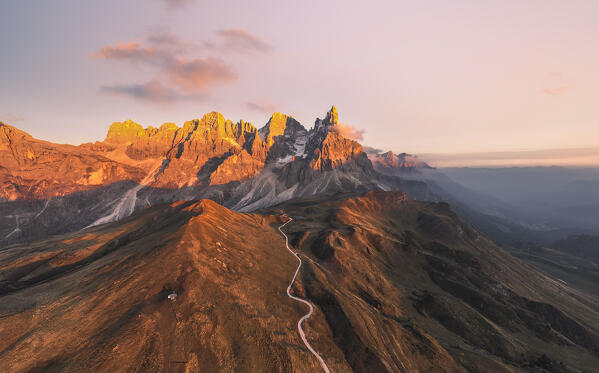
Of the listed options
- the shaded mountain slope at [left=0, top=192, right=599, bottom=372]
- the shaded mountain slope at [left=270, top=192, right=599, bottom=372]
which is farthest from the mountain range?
the shaded mountain slope at [left=270, top=192, right=599, bottom=372]

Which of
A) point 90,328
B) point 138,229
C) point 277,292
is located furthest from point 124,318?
point 138,229

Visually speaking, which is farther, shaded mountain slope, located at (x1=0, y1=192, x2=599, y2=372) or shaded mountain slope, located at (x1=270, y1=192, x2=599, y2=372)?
shaded mountain slope, located at (x1=270, y1=192, x2=599, y2=372)

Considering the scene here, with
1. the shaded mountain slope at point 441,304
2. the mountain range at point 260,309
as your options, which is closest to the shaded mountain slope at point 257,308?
the mountain range at point 260,309

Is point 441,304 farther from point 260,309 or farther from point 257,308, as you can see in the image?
point 257,308

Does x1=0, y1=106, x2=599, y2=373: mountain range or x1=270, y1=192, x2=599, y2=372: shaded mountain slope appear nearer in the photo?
x1=0, y1=106, x2=599, y2=373: mountain range

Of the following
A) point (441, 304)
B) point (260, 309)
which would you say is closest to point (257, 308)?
point (260, 309)

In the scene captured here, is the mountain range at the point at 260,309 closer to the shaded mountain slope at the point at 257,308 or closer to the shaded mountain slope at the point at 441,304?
the shaded mountain slope at the point at 257,308

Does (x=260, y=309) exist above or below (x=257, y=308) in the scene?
below

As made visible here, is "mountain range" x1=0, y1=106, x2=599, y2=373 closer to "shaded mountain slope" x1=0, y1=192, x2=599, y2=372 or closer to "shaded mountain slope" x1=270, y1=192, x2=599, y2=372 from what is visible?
"shaded mountain slope" x1=0, y1=192, x2=599, y2=372

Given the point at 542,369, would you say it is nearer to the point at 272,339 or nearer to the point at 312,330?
the point at 312,330

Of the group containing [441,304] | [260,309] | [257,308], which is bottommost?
[441,304]

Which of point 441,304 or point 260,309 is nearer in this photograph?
point 260,309
